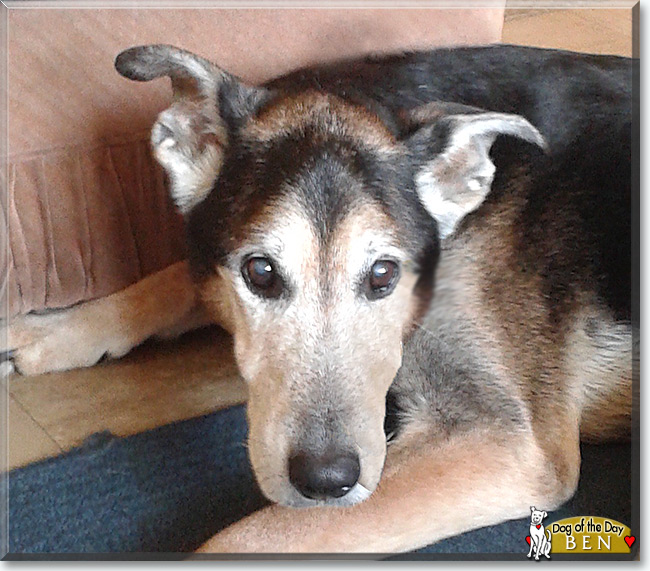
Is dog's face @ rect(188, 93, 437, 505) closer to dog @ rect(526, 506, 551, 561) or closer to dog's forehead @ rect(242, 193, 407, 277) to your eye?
dog's forehead @ rect(242, 193, 407, 277)

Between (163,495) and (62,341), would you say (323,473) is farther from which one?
(62,341)

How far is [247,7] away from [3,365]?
32.1 inches

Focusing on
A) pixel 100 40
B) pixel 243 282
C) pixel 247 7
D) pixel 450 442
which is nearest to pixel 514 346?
pixel 450 442

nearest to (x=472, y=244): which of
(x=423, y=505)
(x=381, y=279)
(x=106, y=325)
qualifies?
(x=381, y=279)

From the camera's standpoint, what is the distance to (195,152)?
4.06ft

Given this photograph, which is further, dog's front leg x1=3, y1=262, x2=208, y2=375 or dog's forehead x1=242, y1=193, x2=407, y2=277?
dog's front leg x1=3, y1=262, x2=208, y2=375

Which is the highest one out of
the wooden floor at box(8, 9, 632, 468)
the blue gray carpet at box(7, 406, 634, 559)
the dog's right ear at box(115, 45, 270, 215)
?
the dog's right ear at box(115, 45, 270, 215)

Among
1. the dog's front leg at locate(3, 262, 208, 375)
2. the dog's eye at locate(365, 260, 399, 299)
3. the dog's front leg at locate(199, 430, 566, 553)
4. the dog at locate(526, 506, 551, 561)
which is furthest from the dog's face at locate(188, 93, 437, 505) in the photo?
the dog's front leg at locate(3, 262, 208, 375)

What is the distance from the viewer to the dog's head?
3.40 ft

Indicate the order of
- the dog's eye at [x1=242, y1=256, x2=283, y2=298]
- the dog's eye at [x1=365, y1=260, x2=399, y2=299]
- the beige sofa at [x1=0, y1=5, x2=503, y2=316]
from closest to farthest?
the dog's eye at [x1=365, y1=260, x2=399, y2=299] → the dog's eye at [x1=242, y1=256, x2=283, y2=298] → the beige sofa at [x1=0, y1=5, x2=503, y2=316]

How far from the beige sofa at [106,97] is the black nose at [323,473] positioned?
526mm

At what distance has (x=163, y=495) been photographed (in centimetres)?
134

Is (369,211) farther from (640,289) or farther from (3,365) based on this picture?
(3,365)

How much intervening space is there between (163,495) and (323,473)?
43 cm
